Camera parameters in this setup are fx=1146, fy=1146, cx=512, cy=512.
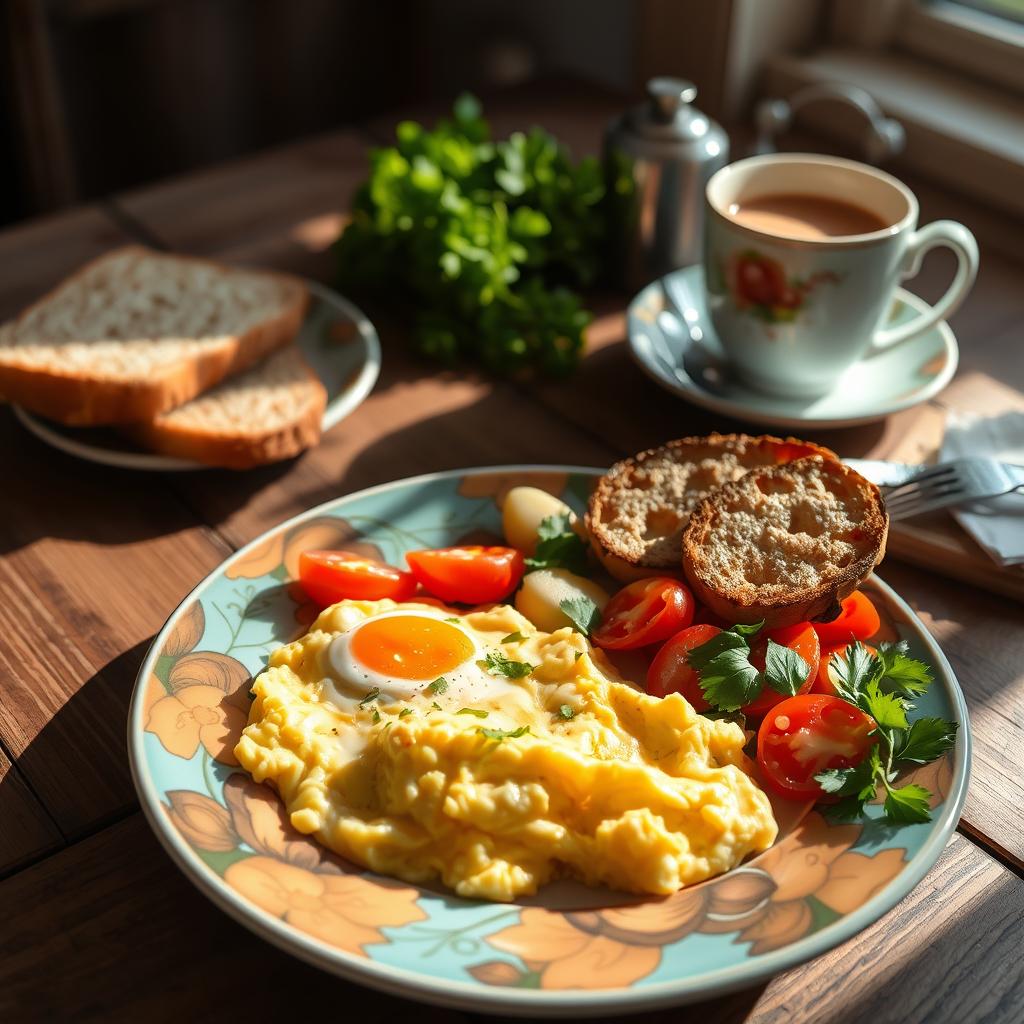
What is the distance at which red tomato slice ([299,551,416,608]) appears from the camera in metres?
1.65

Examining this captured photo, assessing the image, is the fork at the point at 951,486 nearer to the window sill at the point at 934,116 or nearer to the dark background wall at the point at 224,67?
the window sill at the point at 934,116

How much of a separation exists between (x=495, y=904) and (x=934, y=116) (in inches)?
101

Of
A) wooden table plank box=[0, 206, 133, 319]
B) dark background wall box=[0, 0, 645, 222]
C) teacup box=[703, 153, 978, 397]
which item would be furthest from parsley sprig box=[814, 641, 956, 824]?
dark background wall box=[0, 0, 645, 222]

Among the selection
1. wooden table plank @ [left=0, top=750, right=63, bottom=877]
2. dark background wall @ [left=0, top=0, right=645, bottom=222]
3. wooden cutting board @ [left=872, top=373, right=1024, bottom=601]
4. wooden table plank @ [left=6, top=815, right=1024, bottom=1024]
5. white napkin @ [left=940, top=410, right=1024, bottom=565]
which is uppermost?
white napkin @ [left=940, top=410, right=1024, bottom=565]

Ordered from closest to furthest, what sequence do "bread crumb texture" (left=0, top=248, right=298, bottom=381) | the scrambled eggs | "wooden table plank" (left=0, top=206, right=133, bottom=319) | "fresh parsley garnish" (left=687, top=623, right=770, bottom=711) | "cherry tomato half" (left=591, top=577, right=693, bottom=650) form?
the scrambled eggs → "fresh parsley garnish" (left=687, top=623, right=770, bottom=711) → "cherry tomato half" (left=591, top=577, right=693, bottom=650) → "bread crumb texture" (left=0, top=248, right=298, bottom=381) → "wooden table plank" (left=0, top=206, right=133, bottom=319)

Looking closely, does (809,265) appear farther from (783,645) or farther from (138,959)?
(138,959)

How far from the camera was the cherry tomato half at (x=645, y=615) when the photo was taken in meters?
1.57

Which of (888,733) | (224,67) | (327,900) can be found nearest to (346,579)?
(327,900)

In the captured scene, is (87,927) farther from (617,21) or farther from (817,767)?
(617,21)

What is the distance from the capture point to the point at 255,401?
2188mm

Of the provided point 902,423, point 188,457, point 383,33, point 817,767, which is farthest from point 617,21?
point 817,767

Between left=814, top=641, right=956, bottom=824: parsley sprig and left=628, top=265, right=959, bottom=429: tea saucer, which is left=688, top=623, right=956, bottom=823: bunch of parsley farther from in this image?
left=628, top=265, right=959, bottom=429: tea saucer

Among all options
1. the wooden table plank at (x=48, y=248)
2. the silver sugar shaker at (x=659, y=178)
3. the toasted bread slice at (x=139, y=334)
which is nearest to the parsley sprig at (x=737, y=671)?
the toasted bread slice at (x=139, y=334)

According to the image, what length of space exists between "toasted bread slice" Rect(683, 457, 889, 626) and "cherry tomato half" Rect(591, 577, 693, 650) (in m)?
0.04
